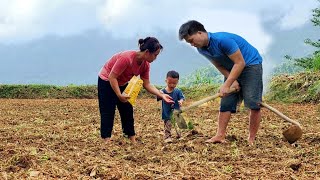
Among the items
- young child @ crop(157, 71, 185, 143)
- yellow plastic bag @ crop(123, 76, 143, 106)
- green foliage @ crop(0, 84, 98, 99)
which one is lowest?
green foliage @ crop(0, 84, 98, 99)

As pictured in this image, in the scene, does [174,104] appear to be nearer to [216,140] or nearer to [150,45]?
[216,140]

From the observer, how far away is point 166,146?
6.50 meters

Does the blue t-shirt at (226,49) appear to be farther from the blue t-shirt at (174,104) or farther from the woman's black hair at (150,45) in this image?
the blue t-shirt at (174,104)

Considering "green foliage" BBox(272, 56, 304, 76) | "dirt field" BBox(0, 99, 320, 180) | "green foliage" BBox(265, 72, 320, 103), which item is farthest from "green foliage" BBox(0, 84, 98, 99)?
"dirt field" BBox(0, 99, 320, 180)

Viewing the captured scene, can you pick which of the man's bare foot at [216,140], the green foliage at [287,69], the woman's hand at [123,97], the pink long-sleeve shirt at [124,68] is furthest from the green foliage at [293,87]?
the woman's hand at [123,97]

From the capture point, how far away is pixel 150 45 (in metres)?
6.32

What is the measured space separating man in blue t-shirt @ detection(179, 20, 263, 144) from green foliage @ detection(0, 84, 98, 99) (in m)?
16.9

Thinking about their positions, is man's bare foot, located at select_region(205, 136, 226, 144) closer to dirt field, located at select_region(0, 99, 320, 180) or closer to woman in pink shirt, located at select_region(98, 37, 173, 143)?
dirt field, located at select_region(0, 99, 320, 180)

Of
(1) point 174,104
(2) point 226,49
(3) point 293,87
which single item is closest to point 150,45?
(2) point 226,49

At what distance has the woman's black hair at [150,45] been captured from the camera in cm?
632

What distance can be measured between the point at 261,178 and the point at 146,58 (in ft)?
7.55

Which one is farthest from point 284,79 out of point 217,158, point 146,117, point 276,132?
point 217,158

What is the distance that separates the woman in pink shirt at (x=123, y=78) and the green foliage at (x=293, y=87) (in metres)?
9.98

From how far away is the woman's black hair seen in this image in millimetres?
6320
